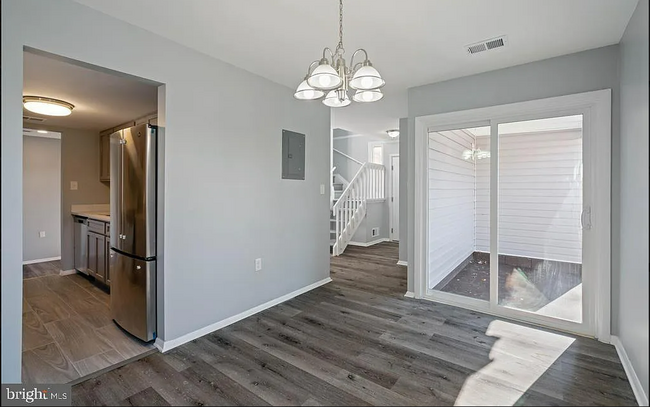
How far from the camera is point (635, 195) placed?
6.60 ft

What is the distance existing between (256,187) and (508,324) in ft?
9.14

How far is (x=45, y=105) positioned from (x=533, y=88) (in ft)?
16.3

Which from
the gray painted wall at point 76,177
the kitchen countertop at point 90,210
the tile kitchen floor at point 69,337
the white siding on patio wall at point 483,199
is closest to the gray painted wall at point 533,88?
the white siding on patio wall at point 483,199

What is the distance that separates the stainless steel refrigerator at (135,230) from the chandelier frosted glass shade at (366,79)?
5.61ft

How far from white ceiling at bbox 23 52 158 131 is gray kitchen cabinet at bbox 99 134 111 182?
61 centimetres

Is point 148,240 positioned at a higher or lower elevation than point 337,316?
higher

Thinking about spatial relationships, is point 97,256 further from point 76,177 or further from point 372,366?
point 372,366

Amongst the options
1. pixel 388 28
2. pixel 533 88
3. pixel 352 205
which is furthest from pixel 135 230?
pixel 352 205

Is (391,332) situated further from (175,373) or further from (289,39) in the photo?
(289,39)

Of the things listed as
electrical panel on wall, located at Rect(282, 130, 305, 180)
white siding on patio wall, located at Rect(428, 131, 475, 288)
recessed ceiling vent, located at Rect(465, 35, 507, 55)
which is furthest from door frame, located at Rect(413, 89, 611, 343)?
electrical panel on wall, located at Rect(282, 130, 305, 180)

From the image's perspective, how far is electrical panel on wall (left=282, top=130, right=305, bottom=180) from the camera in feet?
11.8

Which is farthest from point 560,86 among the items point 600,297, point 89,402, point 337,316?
point 89,402

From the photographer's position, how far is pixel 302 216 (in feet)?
12.7

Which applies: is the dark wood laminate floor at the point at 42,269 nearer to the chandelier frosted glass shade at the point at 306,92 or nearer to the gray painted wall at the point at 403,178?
the chandelier frosted glass shade at the point at 306,92
